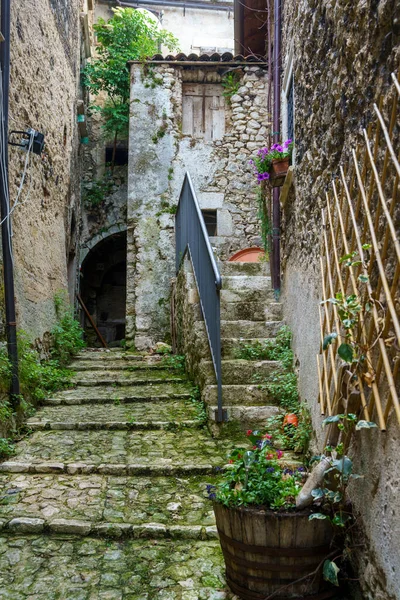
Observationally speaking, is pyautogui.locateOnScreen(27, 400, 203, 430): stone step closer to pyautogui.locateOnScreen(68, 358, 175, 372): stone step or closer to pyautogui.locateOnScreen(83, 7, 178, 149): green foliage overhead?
pyautogui.locateOnScreen(68, 358, 175, 372): stone step

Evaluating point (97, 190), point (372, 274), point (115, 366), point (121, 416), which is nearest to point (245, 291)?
point (121, 416)

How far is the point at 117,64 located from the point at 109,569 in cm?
967

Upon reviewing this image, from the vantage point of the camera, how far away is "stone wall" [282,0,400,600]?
1889mm

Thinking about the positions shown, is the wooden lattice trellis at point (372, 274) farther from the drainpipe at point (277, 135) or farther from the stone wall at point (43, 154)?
the stone wall at point (43, 154)

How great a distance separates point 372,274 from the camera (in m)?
2.13

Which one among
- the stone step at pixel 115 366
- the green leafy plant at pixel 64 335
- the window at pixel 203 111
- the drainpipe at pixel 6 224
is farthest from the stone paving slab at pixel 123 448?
the window at pixel 203 111

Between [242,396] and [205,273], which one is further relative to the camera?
[205,273]

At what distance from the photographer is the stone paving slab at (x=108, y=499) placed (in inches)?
109

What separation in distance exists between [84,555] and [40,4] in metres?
5.83

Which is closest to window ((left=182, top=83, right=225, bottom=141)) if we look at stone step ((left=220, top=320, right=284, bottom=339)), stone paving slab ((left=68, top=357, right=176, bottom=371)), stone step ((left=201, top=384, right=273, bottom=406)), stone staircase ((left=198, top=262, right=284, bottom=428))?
stone staircase ((left=198, top=262, right=284, bottom=428))

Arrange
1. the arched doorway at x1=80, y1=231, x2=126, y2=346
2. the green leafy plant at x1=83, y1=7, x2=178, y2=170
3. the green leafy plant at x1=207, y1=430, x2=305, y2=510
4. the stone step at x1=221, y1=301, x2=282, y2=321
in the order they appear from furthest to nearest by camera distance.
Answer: the arched doorway at x1=80, y1=231, x2=126, y2=346 → the green leafy plant at x1=83, y1=7, x2=178, y2=170 → the stone step at x1=221, y1=301, x2=282, y2=321 → the green leafy plant at x1=207, y1=430, x2=305, y2=510

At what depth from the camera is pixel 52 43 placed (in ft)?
21.4

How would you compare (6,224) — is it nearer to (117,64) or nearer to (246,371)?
(246,371)

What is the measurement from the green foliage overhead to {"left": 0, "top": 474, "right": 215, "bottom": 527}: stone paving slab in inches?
313
